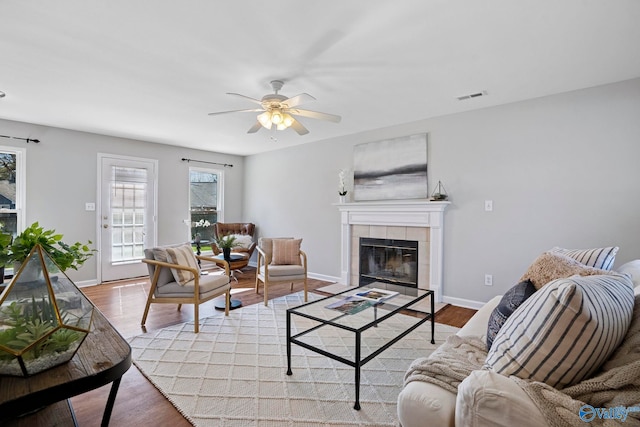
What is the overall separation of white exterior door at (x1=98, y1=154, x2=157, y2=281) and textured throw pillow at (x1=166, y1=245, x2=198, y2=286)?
2539mm

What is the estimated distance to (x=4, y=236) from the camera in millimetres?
1279

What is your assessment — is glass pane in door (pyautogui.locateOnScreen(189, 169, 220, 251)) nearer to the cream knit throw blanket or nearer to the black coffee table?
the black coffee table

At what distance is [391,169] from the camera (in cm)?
433

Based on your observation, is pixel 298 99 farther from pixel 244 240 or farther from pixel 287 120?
pixel 244 240

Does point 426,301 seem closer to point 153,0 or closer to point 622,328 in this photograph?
point 622,328

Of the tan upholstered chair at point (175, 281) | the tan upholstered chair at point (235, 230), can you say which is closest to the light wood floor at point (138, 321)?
the tan upholstered chair at point (175, 281)

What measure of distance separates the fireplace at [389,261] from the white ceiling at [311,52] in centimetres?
180

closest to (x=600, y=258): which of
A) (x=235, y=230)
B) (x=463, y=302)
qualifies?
(x=463, y=302)

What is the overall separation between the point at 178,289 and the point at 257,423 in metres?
1.74

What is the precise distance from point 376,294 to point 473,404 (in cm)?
181

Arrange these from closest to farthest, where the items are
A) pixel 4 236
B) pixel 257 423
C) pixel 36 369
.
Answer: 1. pixel 36 369
2. pixel 4 236
3. pixel 257 423

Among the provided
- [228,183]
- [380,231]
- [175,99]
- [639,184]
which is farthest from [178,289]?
[639,184]

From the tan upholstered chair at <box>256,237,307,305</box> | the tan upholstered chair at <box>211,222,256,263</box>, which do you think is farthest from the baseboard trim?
the tan upholstered chair at <box>211,222,256,263</box>

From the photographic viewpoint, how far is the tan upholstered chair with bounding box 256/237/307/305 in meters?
3.81
